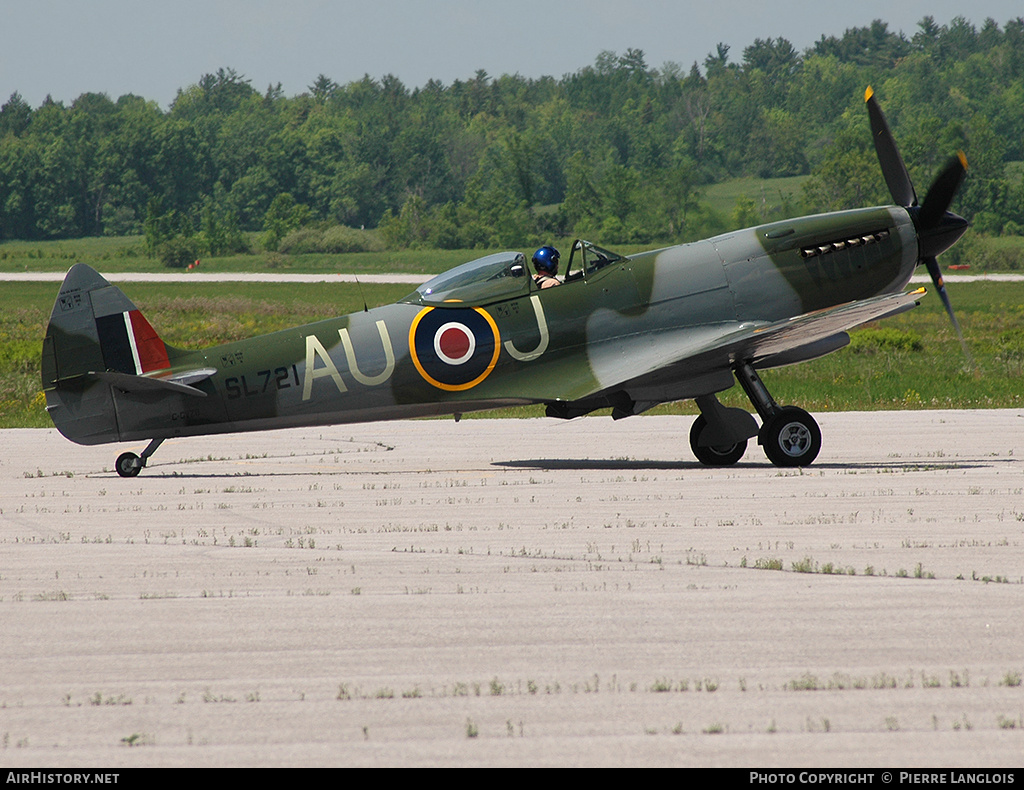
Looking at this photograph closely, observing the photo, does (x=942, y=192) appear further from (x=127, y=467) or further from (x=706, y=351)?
(x=127, y=467)

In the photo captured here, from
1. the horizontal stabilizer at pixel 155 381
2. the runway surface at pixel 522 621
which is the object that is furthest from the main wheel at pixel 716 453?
the horizontal stabilizer at pixel 155 381

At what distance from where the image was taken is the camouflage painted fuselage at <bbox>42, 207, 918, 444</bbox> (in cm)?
1245

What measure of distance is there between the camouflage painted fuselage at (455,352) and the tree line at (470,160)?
1943 inches

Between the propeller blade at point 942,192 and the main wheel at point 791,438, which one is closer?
the main wheel at point 791,438

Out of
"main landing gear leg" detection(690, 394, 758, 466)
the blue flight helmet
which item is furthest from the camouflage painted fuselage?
"main landing gear leg" detection(690, 394, 758, 466)

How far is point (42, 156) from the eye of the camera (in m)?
142

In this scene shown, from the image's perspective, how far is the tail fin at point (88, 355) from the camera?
1243cm

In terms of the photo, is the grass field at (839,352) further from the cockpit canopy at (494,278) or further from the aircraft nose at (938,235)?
the cockpit canopy at (494,278)

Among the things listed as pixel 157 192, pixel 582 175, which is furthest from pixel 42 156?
pixel 582 175

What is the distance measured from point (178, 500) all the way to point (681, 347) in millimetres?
5300

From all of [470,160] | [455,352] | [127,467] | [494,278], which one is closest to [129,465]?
[127,467]

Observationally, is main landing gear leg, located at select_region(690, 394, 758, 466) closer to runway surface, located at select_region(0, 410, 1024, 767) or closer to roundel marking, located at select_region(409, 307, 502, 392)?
runway surface, located at select_region(0, 410, 1024, 767)

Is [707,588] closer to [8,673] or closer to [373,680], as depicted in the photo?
[373,680]

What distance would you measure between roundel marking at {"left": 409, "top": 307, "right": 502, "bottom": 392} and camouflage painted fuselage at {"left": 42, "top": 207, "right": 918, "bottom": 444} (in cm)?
1
